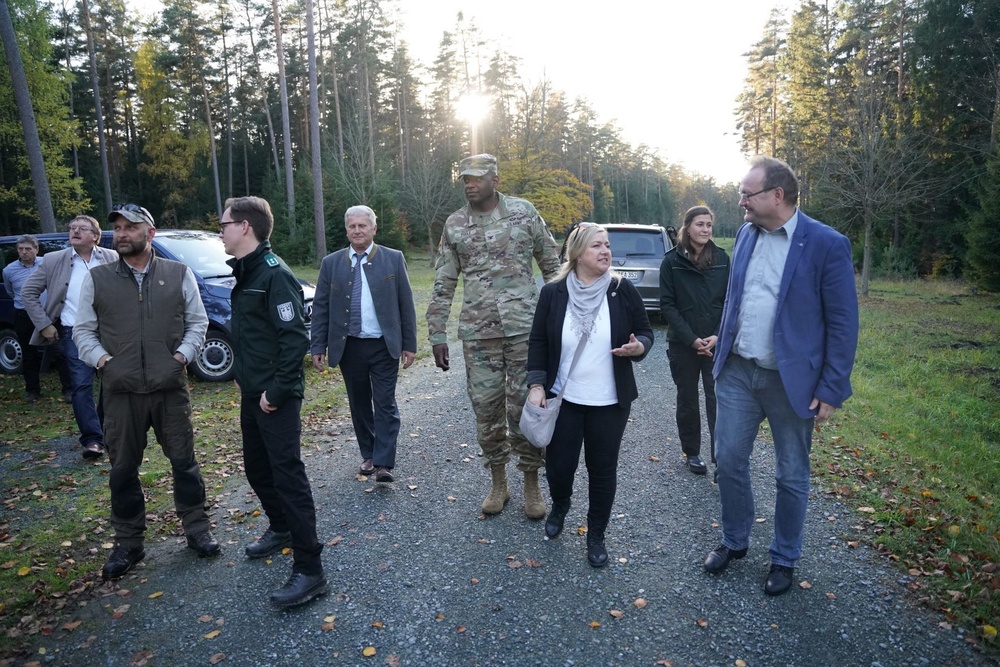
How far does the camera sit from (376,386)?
5.22m

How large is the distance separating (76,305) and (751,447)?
625 centimetres

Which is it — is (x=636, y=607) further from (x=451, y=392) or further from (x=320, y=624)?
(x=451, y=392)

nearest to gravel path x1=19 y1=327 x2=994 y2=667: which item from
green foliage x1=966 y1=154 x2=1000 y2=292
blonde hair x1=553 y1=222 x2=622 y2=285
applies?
blonde hair x1=553 y1=222 x2=622 y2=285

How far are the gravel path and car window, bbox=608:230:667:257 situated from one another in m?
7.82

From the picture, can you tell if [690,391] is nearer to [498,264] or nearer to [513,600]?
[498,264]

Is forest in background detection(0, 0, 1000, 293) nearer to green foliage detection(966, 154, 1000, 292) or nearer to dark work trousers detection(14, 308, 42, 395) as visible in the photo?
green foliage detection(966, 154, 1000, 292)

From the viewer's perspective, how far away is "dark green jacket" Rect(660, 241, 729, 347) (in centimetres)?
504

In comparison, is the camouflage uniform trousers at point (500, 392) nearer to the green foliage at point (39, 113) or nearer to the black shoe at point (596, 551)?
the black shoe at point (596, 551)

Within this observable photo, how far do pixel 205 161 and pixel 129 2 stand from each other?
392 inches

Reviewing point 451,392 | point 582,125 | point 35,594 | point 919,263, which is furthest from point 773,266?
point 582,125

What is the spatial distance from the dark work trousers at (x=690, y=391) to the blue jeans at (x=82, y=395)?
214 inches

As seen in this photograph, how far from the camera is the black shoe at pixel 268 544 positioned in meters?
3.95

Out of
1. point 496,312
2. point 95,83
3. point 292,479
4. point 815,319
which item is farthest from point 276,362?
point 95,83

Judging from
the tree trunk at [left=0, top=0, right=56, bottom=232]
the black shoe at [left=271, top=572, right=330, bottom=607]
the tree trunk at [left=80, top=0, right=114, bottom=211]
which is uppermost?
the tree trunk at [left=80, top=0, right=114, bottom=211]
